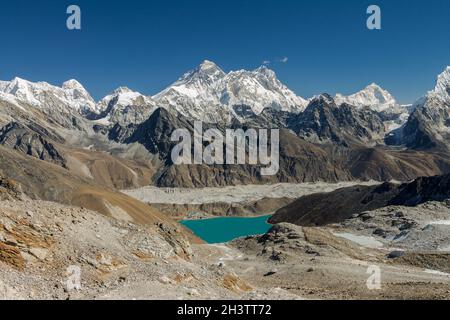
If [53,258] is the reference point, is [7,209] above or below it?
above
